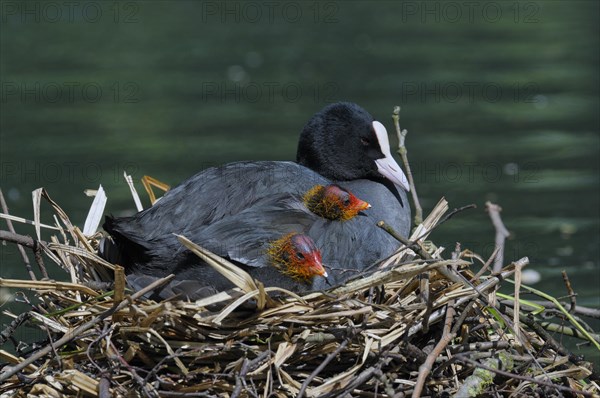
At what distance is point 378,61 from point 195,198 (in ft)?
28.8

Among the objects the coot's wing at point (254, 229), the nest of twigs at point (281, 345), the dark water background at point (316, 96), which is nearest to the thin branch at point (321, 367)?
the nest of twigs at point (281, 345)

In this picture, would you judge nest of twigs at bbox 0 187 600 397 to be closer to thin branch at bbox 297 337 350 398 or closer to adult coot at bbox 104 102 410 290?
thin branch at bbox 297 337 350 398

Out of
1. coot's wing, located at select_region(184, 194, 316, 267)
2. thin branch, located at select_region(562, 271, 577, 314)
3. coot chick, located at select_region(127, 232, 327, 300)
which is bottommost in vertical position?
thin branch, located at select_region(562, 271, 577, 314)

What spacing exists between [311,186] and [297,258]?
0.63 m

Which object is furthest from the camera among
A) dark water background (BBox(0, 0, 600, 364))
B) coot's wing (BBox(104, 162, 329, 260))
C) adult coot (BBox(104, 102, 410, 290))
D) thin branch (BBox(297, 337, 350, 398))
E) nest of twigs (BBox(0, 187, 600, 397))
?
dark water background (BBox(0, 0, 600, 364))

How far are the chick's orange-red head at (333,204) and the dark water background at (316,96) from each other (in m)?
2.09

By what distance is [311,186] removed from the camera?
13.5 ft

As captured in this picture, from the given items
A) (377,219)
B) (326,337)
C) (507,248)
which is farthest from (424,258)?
(507,248)

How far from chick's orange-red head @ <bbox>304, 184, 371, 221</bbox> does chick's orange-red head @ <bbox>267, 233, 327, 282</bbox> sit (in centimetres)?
30

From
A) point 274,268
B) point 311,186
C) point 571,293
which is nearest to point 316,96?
point 311,186

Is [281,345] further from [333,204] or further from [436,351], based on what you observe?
[333,204]

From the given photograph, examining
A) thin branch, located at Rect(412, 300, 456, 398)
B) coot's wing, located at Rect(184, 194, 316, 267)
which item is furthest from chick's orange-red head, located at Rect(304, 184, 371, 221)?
thin branch, located at Rect(412, 300, 456, 398)

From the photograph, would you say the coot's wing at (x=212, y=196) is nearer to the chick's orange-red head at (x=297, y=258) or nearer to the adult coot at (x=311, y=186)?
the adult coot at (x=311, y=186)

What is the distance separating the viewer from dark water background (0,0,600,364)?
7484 millimetres
